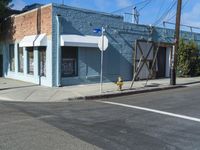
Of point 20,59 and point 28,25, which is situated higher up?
point 28,25

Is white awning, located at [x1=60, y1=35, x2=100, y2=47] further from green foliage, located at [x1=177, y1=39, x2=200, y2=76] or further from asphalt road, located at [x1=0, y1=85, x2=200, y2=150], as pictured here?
green foliage, located at [x1=177, y1=39, x2=200, y2=76]

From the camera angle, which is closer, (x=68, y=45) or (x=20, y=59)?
(x=68, y=45)

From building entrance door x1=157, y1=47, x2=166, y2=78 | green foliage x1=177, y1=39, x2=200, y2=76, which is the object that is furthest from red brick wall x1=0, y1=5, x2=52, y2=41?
→ green foliage x1=177, y1=39, x2=200, y2=76

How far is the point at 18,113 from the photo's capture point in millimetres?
11070

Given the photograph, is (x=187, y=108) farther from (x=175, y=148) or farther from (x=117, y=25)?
(x=117, y=25)

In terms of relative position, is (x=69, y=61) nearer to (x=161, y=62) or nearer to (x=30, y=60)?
(x=30, y=60)

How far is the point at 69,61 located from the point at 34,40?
2.39 metres

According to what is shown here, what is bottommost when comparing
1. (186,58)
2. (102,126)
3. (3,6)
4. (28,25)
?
(102,126)

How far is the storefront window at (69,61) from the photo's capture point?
1939 centimetres

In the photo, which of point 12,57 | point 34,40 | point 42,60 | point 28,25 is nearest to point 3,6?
point 28,25

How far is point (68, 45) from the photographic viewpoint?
18.6m

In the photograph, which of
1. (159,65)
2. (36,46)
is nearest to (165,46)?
(159,65)

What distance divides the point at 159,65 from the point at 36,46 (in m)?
9.49

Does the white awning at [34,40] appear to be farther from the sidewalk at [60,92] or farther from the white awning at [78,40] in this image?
the sidewalk at [60,92]
